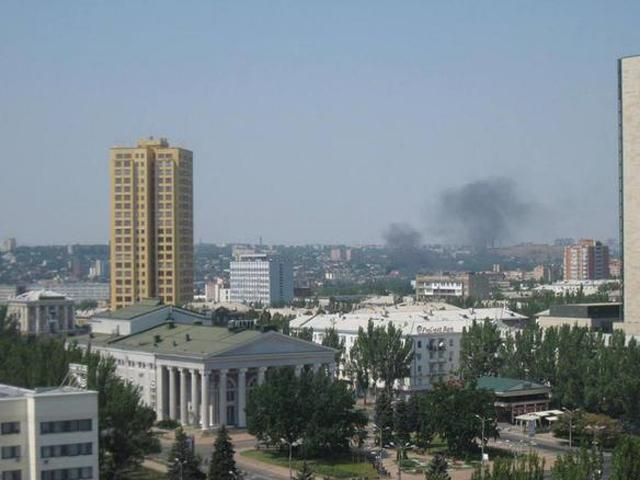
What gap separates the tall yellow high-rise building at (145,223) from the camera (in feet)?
336

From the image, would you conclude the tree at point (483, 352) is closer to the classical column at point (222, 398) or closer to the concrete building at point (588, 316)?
the concrete building at point (588, 316)

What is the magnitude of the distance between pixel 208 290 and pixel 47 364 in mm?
138594

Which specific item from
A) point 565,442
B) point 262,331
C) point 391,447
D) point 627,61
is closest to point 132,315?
point 262,331

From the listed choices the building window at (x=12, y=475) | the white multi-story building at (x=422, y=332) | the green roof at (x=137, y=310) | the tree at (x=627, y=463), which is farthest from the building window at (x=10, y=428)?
the white multi-story building at (x=422, y=332)

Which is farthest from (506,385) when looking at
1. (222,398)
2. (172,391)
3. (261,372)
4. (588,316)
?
(172,391)

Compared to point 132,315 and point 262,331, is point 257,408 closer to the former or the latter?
point 262,331

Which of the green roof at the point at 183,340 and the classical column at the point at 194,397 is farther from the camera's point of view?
the green roof at the point at 183,340

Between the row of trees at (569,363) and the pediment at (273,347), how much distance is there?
29.6 ft

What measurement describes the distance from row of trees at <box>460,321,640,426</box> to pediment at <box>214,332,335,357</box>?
355 inches

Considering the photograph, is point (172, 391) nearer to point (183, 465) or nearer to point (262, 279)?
point (183, 465)

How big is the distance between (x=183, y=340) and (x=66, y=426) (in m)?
28.6

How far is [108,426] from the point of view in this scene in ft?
147

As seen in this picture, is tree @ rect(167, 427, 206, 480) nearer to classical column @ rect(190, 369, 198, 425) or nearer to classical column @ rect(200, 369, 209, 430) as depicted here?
classical column @ rect(200, 369, 209, 430)

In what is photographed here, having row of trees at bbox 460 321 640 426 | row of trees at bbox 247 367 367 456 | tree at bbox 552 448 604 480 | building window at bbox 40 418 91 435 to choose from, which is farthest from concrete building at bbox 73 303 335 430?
tree at bbox 552 448 604 480
